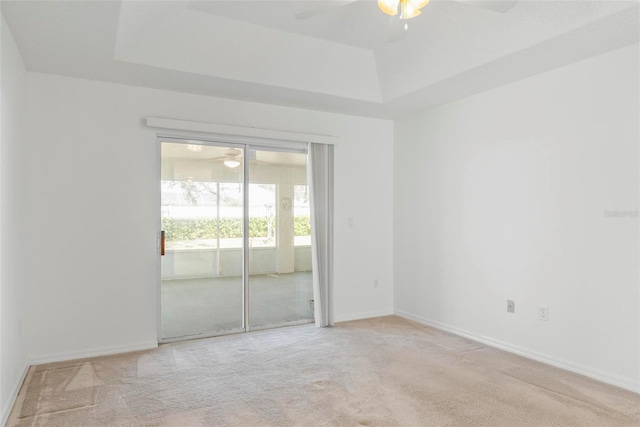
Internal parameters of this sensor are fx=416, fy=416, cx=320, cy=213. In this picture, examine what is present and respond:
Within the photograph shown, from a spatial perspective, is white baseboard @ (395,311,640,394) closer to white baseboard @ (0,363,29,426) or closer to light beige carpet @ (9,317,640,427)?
light beige carpet @ (9,317,640,427)

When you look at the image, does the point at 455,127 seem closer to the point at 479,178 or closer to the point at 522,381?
the point at 479,178

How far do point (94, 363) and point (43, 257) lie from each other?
98 cm

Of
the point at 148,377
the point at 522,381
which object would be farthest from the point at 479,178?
the point at 148,377

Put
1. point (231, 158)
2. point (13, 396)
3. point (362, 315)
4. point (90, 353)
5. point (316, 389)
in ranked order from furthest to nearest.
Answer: point (362, 315), point (231, 158), point (90, 353), point (316, 389), point (13, 396)

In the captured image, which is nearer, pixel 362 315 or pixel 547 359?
pixel 547 359

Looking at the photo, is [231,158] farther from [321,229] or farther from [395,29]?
[395,29]

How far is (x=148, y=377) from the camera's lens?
10.3ft

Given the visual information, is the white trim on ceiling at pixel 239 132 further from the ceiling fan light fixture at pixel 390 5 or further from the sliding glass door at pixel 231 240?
the ceiling fan light fixture at pixel 390 5

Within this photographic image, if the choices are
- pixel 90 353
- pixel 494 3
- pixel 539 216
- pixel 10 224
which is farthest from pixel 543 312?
pixel 10 224

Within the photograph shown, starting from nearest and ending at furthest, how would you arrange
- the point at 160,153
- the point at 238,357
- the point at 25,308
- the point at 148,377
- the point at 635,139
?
the point at 635,139 → the point at 148,377 → the point at 25,308 → the point at 238,357 → the point at 160,153

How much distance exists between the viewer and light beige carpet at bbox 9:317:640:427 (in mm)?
2537

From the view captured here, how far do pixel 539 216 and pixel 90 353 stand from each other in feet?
13.3

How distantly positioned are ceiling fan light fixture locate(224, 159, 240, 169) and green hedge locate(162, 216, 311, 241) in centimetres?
55

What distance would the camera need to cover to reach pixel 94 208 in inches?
144
